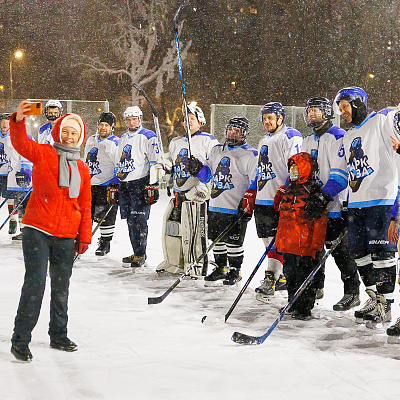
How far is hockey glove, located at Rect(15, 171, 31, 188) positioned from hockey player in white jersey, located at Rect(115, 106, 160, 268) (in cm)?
175

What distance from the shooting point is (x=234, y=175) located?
16.6 ft

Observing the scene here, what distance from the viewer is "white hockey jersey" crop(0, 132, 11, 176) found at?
738cm

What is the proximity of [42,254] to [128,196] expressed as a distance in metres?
2.72

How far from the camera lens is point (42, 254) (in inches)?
123

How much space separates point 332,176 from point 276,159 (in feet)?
2.35

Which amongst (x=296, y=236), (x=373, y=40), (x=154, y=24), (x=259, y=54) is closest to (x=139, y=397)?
(x=296, y=236)

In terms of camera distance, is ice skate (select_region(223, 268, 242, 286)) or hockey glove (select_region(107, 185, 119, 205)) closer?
ice skate (select_region(223, 268, 242, 286))

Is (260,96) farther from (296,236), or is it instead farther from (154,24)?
(296,236)

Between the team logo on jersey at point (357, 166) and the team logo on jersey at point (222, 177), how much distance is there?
1380 millimetres

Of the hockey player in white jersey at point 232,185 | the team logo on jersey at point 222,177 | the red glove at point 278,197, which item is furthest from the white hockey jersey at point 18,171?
the red glove at point 278,197

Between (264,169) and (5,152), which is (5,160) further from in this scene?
(264,169)

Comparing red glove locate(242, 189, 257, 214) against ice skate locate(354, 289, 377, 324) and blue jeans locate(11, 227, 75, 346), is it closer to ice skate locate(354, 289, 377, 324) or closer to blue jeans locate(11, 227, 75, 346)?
ice skate locate(354, 289, 377, 324)

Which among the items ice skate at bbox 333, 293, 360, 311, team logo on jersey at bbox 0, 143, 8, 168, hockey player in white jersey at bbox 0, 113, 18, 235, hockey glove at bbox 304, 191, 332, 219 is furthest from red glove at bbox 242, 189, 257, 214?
team logo on jersey at bbox 0, 143, 8, 168

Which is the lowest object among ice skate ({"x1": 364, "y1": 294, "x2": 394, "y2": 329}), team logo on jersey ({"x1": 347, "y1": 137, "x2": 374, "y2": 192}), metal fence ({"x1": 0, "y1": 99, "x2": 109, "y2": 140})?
ice skate ({"x1": 364, "y1": 294, "x2": 394, "y2": 329})
